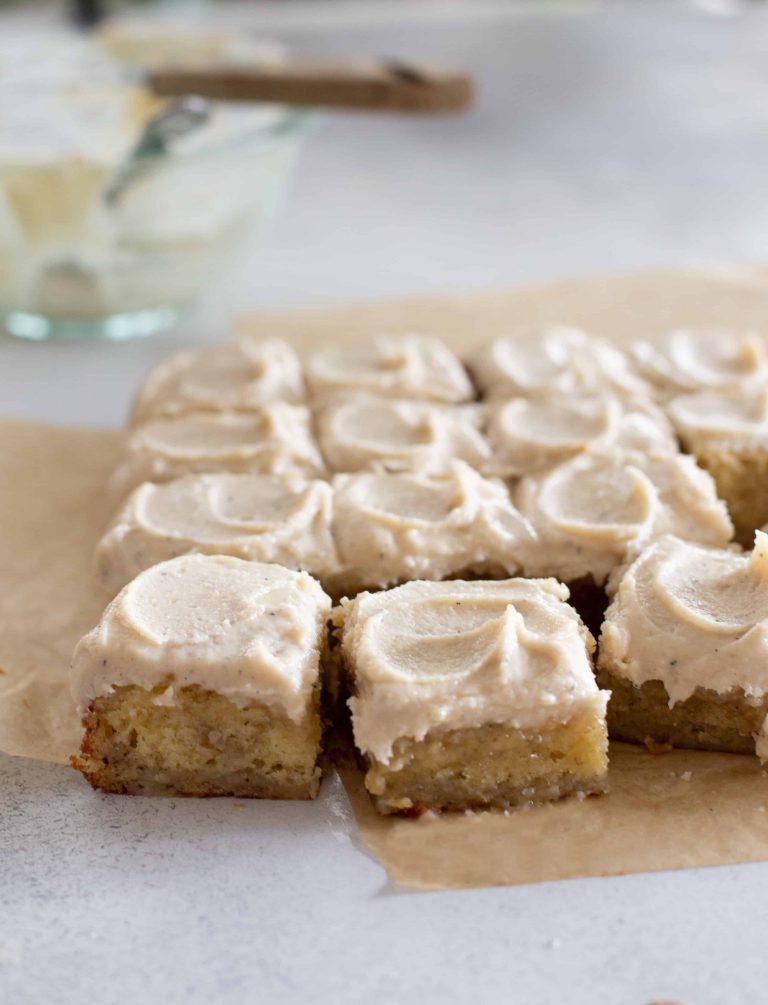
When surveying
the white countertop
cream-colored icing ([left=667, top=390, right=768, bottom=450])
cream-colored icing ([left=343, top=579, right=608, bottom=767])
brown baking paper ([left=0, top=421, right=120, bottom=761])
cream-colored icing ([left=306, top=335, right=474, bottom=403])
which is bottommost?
brown baking paper ([left=0, top=421, right=120, bottom=761])

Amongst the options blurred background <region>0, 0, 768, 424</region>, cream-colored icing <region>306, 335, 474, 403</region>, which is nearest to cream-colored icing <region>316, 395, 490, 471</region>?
cream-colored icing <region>306, 335, 474, 403</region>

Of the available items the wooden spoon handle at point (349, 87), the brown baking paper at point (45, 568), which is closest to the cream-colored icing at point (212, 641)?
the brown baking paper at point (45, 568)

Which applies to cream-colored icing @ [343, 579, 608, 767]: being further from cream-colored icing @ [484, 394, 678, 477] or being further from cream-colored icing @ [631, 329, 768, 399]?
cream-colored icing @ [631, 329, 768, 399]

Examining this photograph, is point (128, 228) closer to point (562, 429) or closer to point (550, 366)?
point (550, 366)

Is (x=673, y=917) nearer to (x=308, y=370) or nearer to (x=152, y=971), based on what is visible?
(x=152, y=971)

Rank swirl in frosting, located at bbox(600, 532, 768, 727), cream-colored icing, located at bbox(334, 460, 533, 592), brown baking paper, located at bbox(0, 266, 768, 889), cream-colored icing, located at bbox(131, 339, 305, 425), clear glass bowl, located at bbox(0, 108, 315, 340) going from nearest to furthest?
brown baking paper, located at bbox(0, 266, 768, 889), swirl in frosting, located at bbox(600, 532, 768, 727), cream-colored icing, located at bbox(334, 460, 533, 592), cream-colored icing, located at bbox(131, 339, 305, 425), clear glass bowl, located at bbox(0, 108, 315, 340)

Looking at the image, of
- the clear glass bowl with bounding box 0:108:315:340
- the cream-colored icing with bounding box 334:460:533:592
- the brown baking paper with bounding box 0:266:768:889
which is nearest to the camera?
the brown baking paper with bounding box 0:266:768:889
